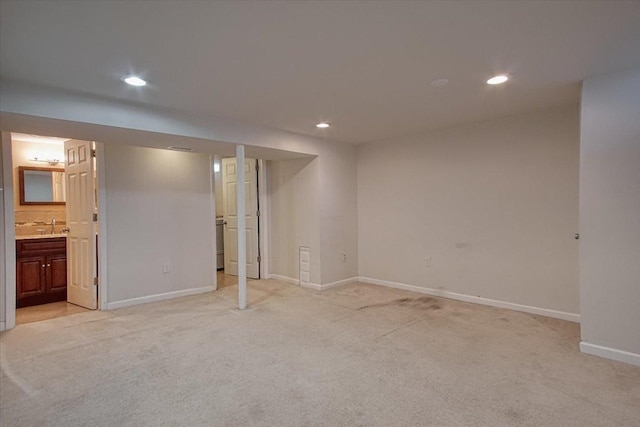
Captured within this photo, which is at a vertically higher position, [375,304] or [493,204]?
[493,204]

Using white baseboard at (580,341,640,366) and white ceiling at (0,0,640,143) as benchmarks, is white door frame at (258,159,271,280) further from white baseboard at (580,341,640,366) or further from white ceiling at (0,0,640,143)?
white baseboard at (580,341,640,366)

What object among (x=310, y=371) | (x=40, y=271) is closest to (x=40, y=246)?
(x=40, y=271)

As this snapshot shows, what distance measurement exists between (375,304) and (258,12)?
3.39 metres

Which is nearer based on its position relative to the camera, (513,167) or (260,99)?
(260,99)

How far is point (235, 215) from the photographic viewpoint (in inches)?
246

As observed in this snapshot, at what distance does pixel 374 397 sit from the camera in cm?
222

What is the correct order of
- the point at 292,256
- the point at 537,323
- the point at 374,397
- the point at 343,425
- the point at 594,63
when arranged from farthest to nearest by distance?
the point at 292,256 → the point at 537,323 → the point at 594,63 → the point at 374,397 → the point at 343,425

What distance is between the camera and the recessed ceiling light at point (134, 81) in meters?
2.64

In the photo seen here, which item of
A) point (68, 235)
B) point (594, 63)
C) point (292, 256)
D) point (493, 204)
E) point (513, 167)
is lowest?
point (292, 256)

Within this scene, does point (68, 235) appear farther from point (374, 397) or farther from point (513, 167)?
point (513, 167)

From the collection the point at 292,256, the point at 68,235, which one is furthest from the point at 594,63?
the point at 68,235

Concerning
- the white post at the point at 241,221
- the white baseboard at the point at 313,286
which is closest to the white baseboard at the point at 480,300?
the white baseboard at the point at 313,286

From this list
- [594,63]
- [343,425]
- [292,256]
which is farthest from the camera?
[292,256]

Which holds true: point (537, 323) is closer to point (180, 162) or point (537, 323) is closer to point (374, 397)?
point (374, 397)
